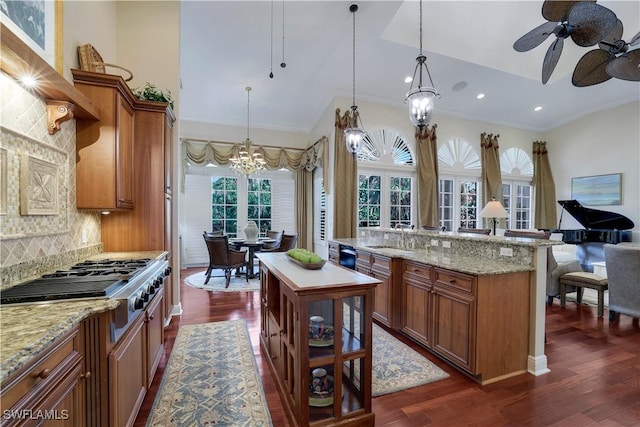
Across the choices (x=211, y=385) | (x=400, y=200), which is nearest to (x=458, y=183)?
(x=400, y=200)

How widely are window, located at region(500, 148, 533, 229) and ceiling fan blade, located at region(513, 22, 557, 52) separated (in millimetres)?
6125

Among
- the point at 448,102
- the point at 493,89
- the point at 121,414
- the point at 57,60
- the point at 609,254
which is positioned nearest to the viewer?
the point at 121,414

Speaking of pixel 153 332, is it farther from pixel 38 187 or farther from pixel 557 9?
pixel 557 9

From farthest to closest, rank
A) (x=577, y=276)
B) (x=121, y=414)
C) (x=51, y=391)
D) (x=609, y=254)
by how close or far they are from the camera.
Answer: (x=577, y=276), (x=609, y=254), (x=121, y=414), (x=51, y=391)

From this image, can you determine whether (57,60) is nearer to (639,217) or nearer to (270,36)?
(270,36)

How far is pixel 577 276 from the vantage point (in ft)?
12.6

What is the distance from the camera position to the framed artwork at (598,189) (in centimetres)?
661

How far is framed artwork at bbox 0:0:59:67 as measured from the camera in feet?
5.35

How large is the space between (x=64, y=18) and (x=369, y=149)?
198 inches

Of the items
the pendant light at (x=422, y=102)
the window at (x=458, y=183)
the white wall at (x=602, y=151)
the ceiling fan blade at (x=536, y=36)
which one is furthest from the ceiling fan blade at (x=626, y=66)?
the white wall at (x=602, y=151)

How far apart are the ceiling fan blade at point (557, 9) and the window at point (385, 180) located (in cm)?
406

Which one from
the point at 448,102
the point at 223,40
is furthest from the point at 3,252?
the point at 448,102

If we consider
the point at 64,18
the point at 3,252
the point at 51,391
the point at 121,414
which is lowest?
the point at 121,414

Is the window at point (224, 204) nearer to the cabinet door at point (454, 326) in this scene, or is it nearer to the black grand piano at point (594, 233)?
the cabinet door at point (454, 326)
